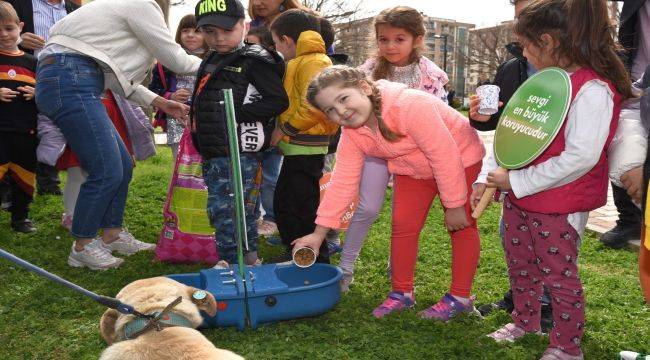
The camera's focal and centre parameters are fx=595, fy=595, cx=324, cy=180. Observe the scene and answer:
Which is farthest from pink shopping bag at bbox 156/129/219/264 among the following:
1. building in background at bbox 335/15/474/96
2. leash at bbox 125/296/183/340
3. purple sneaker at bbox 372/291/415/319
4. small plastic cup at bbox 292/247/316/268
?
building in background at bbox 335/15/474/96

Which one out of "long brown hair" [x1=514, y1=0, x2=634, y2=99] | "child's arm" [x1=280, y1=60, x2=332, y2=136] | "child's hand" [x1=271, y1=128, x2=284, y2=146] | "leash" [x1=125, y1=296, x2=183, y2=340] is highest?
"long brown hair" [x1=514, y1=0, x2=634, y2=99]

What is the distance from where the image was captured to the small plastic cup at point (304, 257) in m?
3.26

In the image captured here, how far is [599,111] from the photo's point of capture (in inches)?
101

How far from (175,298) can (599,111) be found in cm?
192

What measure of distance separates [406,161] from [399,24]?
1.27 meters

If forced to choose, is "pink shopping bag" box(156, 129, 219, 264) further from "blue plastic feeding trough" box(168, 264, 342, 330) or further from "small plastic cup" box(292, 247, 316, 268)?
"small plastic cup" box(292, 247, 316, 268)

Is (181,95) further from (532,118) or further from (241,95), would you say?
(532,118)

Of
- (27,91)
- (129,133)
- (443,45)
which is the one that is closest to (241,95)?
(129,133)

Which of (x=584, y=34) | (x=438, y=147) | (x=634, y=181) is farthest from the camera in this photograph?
(x=438, y=147)

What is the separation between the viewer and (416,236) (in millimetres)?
3529

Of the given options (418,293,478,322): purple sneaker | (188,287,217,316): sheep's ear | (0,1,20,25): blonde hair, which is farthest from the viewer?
(0,1,20,25): blonde hair

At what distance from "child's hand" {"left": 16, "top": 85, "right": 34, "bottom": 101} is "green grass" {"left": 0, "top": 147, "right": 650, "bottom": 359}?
3.85 feet

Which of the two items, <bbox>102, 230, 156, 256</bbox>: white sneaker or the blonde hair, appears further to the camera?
the blonde hair

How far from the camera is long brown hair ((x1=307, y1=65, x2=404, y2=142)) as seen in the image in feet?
9.92
